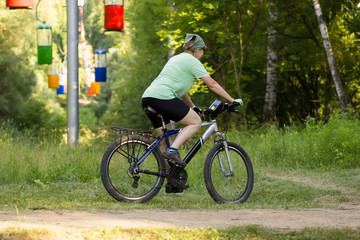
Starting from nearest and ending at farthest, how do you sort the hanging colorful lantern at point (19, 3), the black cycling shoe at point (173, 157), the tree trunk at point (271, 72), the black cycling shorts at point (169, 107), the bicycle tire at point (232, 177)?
the black cycling shorts at point (169, 107)
the black cycling shoe at point (173, 157)
the bicycle tire at point (232, 177)
the hanging colorful lantern at point (19, 3)
the tree trunk at point (271, 72)

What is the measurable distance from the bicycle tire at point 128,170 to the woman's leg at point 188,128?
326 millimetres

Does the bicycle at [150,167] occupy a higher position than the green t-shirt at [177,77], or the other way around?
the green t-shirt at [177,77]

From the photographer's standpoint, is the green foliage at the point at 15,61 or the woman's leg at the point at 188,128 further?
the green foliage at the point at 15,61

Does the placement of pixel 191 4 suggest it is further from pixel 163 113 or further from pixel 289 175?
pixel 163 113

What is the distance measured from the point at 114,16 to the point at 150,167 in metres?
7.27

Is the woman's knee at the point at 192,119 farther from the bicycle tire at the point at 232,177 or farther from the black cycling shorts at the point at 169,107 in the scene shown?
the bicycle tire at the point at 232,177

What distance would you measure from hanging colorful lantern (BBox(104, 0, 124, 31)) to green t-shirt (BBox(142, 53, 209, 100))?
6.95 meters

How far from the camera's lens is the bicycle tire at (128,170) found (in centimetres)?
679

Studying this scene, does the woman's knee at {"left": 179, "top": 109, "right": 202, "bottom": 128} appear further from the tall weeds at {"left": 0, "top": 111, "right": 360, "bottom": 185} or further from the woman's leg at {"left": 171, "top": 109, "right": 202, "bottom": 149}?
the tall weeds at {"left": 0, "top": 111, "right": 360, "bottom": 185}

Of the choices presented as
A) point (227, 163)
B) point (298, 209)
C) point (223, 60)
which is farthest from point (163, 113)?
point (223, 60)

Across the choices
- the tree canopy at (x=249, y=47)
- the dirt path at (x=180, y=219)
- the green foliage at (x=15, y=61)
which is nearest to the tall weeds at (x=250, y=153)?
the dirt path at (x=180, y=219)

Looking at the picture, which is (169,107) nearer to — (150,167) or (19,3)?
(150,167)

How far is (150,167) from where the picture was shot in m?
6.89

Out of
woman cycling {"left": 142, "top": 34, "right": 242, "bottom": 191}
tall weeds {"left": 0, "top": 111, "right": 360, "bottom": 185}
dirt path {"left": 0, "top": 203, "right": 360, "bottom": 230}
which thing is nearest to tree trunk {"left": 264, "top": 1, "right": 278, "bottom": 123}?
tall weeds {"left": 0, "top": 111, "right": 360, "bottom": 185}
